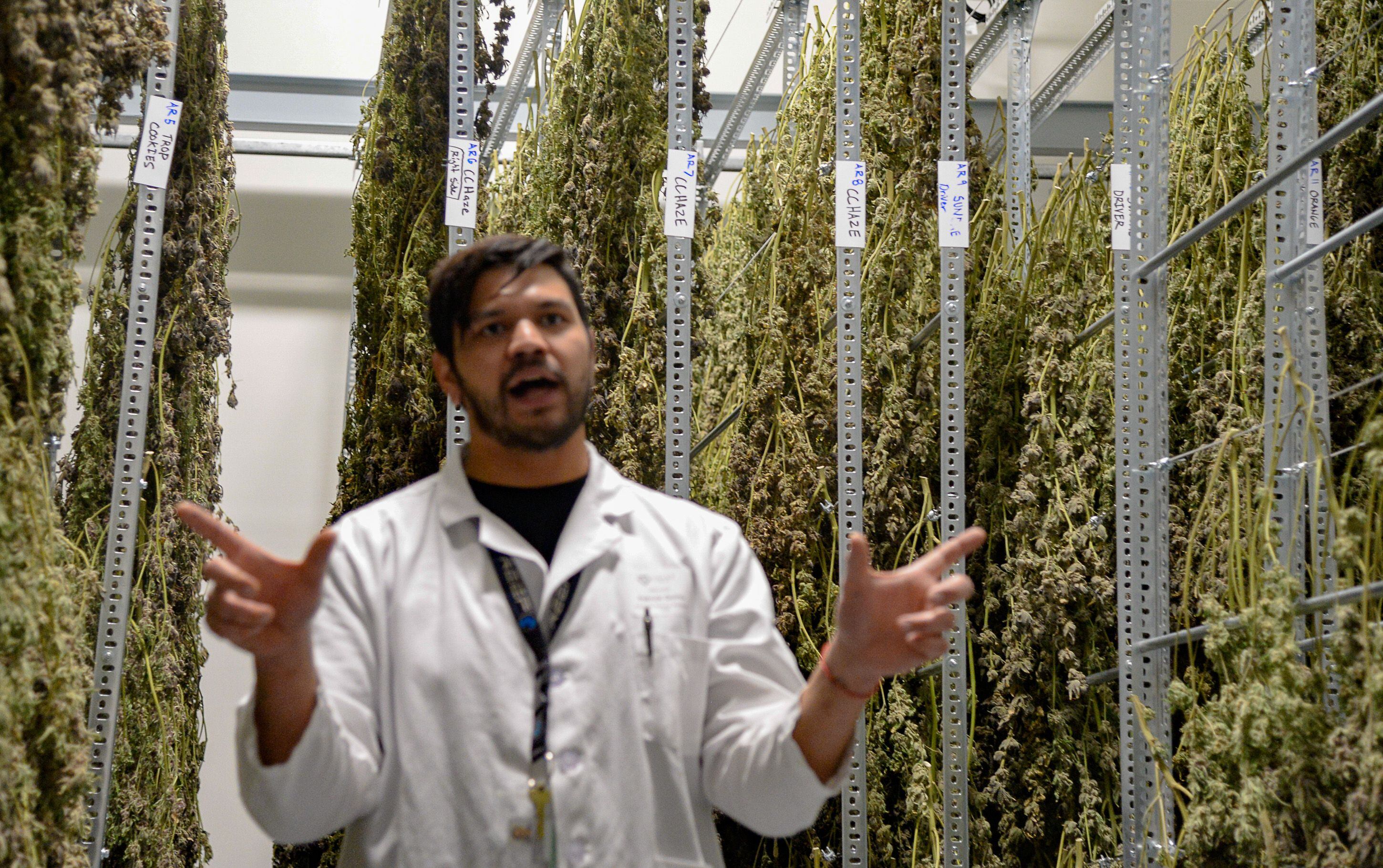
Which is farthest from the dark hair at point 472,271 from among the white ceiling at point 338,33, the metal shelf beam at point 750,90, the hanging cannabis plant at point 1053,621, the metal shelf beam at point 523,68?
the white ceiling at point 338,33

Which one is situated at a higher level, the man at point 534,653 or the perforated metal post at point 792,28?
the perforated metal post at point 792,28

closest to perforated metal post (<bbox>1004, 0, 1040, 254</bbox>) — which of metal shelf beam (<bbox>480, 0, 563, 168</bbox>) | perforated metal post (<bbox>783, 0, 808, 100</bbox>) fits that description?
perforated metal post (<bbox>783, 0, 808, 100</bbox>)

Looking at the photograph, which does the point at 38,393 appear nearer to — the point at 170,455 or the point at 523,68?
the point at 170,455

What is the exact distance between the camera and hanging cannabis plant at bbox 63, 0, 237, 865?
281 cm

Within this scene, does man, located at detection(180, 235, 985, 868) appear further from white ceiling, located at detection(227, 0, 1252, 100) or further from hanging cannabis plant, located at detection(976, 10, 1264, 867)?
white ceiling, located at detection(227, 0, 1252, 100)

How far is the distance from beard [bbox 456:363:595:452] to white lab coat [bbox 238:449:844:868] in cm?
9

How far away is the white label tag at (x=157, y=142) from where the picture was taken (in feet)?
8.88

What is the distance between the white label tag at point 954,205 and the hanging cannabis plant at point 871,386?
0.35 feet

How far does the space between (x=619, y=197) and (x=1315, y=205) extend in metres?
1.45

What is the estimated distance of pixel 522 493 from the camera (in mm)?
1535

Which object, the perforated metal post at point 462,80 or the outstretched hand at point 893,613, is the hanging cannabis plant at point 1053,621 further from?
the outstretched hand at point 893,613

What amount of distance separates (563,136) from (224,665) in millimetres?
3143

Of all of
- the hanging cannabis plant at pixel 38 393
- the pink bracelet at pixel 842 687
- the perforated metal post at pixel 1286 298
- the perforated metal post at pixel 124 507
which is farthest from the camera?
the perforated metal post at pixel 124 507

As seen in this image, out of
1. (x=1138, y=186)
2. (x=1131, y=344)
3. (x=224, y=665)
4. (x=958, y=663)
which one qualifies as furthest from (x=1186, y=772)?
(x=224, y=665)
